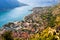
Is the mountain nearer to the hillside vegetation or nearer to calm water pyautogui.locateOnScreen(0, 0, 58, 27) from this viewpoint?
calm water pyautogui.locateOnScreen(0, 0, 58, 27)

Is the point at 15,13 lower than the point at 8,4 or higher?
lower

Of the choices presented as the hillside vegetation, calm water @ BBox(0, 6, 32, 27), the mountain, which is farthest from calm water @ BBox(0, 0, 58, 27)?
the hillside vegetation

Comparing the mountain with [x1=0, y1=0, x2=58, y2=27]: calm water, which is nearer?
[x1=0, y1=0, x2=58, y2=27]: calm water

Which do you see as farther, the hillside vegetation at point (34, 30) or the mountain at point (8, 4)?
the mountain at point (8, 4)

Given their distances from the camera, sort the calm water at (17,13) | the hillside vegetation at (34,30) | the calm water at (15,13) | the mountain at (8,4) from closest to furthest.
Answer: the hillside vegetation at (34,30), the calm water at (17,13), the calm water at (15,13), the mountain at (8,4)

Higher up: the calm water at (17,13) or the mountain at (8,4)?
the mountain at (8,4)

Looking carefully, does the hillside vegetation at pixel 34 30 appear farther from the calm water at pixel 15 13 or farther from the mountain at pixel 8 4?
the mountain at pixel 8 4

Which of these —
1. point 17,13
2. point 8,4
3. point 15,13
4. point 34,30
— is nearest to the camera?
point 34,30

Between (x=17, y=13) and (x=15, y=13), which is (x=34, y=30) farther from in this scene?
(x=15, y=13)

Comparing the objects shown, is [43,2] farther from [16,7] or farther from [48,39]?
[48,39]

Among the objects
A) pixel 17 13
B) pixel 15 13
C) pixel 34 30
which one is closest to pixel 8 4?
pixel 15 13

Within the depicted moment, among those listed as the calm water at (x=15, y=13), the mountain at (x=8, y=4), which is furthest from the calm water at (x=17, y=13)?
the mountain at (x=8, y=4)
